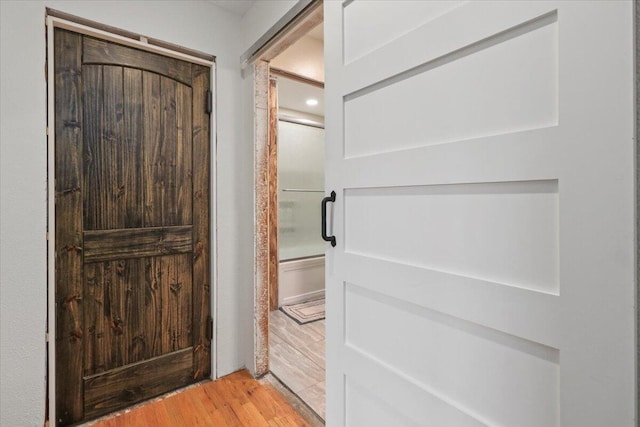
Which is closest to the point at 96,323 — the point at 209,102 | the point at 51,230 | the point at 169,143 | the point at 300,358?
the point at 51,230

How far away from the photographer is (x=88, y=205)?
156 cm

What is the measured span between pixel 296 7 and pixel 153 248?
152 cm

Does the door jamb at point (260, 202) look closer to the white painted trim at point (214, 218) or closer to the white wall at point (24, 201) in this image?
the white painted trim at point (214, 218)

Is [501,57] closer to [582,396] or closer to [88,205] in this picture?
[582,396]

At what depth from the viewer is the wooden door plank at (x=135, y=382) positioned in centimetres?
159

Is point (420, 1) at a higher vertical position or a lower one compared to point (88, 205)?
higher

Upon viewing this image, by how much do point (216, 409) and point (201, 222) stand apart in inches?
42.3

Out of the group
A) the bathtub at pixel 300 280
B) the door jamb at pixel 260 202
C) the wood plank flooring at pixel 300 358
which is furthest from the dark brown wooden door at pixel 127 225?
the bathtub at pixel 300 280

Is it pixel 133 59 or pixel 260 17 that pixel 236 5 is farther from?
pixel 133 59

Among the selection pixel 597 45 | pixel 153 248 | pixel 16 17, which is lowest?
pixel 153 248

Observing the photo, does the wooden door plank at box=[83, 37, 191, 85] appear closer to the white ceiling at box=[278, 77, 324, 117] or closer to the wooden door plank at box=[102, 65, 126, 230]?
the wooden door plank at box=[102, 65, 126, 230]

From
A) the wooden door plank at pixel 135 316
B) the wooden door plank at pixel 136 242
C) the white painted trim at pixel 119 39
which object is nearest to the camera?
the white painted trim at pixel 119 39

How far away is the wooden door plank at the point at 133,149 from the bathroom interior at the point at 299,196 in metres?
1.12

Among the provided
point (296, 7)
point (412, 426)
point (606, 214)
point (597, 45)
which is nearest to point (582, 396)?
point (606, 214)
